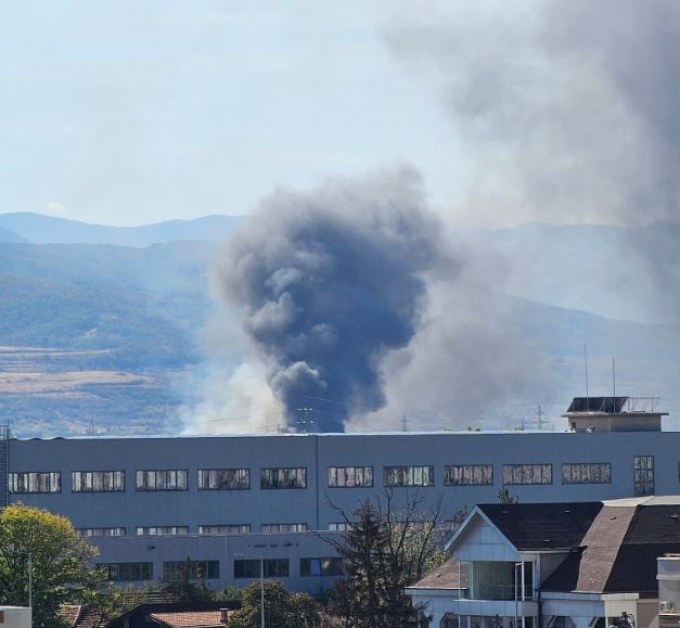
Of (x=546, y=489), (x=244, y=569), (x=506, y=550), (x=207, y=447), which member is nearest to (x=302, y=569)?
(x=244, y=569)

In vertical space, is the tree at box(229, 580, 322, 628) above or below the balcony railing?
above

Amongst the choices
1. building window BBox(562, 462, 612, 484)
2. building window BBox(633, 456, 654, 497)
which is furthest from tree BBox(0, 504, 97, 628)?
building window BBox(633, 456, 654, 497)

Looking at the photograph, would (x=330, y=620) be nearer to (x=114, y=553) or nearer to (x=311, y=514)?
(x=114, y=553)

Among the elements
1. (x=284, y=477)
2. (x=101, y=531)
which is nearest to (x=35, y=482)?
(x=101, y=531)

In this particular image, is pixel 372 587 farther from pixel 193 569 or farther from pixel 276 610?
pixel 193 569

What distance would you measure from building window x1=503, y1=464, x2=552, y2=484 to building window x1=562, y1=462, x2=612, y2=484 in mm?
1236

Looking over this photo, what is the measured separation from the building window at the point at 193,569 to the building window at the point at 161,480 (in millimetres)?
11480

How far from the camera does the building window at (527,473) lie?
150 meters

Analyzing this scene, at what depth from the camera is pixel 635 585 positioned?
68.9 metres

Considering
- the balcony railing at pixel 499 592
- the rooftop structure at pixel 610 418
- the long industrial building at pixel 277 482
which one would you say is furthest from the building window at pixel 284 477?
the balcony railing at pixel 499 592

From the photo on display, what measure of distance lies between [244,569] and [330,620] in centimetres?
4845

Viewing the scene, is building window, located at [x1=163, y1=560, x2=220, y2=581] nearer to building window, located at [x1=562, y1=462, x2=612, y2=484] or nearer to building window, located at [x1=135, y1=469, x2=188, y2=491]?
building window, located at [x1=135, y1=469, x2=188, y2=491]

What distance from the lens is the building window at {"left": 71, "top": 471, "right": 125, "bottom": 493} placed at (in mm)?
140250

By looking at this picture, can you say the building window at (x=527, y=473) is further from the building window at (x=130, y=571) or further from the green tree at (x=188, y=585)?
the building window at (x=130, y=571)
